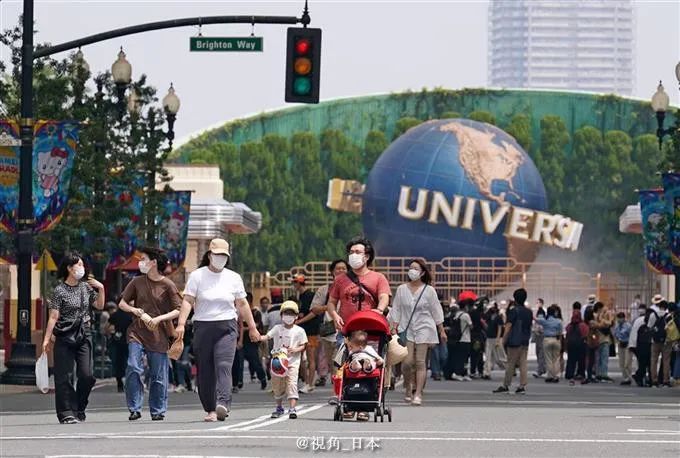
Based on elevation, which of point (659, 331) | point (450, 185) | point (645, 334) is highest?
point (450, 185)

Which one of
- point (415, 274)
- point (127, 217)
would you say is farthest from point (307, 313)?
point (127, 217)

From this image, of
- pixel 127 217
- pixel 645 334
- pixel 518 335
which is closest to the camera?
pixel 518 335

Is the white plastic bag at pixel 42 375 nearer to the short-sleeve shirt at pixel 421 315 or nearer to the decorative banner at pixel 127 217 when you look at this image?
the short-sleeve shirt at pixel 421 315

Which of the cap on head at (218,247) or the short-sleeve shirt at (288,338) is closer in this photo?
the cap on head at (218,247)

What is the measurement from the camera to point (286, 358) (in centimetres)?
2098

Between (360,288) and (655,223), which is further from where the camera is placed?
(655,223)

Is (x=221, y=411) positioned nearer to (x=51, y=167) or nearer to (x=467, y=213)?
(x=51, y=167)

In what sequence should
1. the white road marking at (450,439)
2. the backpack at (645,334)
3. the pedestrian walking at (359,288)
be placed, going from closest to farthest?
the white road marking at (450,439), the pedestrian walking at (359,288), the backpack at (645,334)

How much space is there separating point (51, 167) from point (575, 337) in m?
11.4

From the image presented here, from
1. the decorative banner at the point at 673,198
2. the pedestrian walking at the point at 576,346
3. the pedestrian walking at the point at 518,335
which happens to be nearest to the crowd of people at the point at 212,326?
the pedestrian walking at the point at 518,335

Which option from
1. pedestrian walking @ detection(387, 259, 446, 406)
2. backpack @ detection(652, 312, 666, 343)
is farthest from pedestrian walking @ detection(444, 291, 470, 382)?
pedestrian walking @ detection(387, 259, 446, 406)

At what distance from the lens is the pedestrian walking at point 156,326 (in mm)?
20016

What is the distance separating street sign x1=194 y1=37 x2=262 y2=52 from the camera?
28.7 metres

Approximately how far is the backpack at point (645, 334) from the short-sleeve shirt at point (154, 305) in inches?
674
